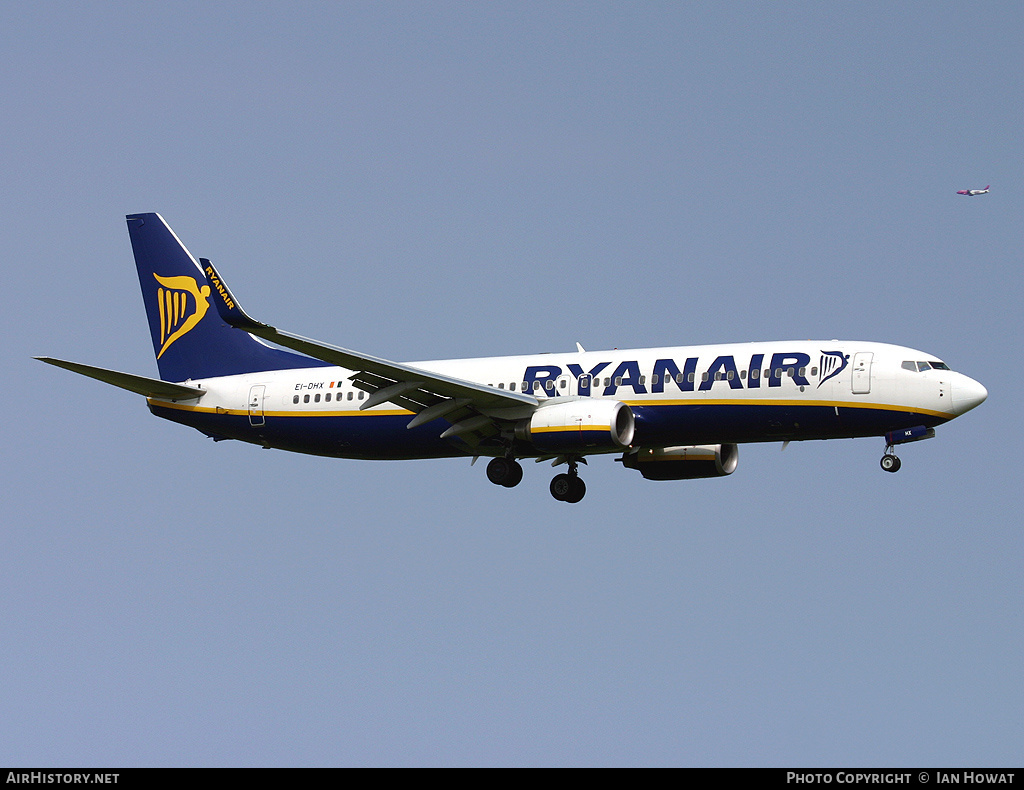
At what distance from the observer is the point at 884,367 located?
4756 cm

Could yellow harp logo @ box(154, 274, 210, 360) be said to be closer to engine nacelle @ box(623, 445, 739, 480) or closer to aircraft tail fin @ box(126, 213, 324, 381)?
aircraft tail fin @ box(126, 213, 324, 381)

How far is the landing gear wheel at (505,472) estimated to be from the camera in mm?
51125

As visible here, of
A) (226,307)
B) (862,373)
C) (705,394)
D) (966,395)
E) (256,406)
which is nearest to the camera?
(226,307)

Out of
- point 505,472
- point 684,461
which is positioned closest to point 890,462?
point 684,461

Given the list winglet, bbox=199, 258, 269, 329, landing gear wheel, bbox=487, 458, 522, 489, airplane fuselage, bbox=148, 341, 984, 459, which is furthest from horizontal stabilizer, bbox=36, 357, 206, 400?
landing gear wheel, bbox=487, 458, 522, 489

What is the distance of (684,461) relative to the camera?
178 ft

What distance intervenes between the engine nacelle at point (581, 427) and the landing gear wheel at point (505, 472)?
1.99 meters

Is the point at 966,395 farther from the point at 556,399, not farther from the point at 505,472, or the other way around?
the point at 505,472

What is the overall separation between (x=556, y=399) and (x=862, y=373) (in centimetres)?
969

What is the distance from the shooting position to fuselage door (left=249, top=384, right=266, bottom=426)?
55.0 metres

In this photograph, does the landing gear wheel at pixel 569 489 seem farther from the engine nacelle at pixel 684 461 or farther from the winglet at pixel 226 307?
the winglet at pixel 226 307
